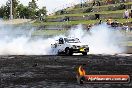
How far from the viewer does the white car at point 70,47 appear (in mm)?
41344

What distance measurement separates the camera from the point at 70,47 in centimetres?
4153

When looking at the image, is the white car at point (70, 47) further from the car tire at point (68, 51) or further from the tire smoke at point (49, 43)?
the tire smoke at point (49, 43)

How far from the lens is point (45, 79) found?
2061 cm

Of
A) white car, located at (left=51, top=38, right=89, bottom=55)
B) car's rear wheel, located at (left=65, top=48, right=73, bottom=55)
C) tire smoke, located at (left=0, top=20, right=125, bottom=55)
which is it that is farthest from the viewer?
tire smoke, located at (left=0, top=20, right=125, bottom=55)

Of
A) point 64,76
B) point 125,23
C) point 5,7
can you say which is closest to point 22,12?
point 5,7

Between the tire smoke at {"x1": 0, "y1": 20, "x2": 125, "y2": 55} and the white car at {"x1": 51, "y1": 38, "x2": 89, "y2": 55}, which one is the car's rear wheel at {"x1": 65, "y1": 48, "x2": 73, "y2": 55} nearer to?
the white car at {"x1": 51, "y1": 38, "x2": 89, "y2": 55}

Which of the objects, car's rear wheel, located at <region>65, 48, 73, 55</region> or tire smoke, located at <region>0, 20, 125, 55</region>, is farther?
tire smoke, located at <region>0, 20, 125, 55</region>

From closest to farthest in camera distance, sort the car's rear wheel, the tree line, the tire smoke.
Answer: the car's rear wheel
the tire smoke
the tree line

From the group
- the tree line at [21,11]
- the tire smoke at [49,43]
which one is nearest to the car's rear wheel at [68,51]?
the tire smoke at [49,43]

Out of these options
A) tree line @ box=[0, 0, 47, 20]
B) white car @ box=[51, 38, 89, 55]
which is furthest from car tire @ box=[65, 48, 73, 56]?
tree line @ box=[0, 0, 47, 20]

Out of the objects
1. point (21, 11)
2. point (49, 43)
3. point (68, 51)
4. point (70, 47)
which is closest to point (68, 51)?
point (68, 51)

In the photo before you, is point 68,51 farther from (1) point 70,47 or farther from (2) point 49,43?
(2) point 49,43

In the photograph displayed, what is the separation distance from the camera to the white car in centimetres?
4134

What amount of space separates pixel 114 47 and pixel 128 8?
2743 cm
